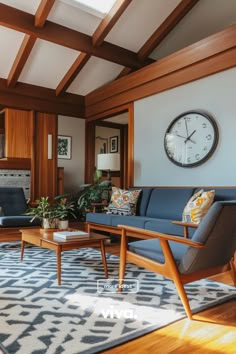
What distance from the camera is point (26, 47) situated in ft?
14.6

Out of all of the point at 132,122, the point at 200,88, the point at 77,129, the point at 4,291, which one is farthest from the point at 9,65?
the point at 4,291

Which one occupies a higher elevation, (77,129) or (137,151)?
(77,129)

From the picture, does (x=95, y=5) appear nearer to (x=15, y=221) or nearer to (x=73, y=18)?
(x=73, y=18)

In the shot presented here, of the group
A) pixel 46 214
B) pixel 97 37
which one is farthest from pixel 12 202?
pixel 97 37

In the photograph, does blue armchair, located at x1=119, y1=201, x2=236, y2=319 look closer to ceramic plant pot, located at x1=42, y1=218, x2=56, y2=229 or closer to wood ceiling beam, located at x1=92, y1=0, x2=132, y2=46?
ceramic plant pot, located at x1=42, y1=218, x2=56, y2=229

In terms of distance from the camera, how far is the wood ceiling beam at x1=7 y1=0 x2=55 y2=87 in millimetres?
3903

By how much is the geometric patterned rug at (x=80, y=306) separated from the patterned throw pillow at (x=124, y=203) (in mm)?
1144

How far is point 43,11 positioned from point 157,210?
9.65 feet

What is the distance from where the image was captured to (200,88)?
13.0ft

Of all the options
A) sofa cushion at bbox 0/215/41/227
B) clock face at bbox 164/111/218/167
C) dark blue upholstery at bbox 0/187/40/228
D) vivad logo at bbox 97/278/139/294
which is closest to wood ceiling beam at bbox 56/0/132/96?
clock face at bbox 164/111/218/167

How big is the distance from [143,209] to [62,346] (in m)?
2.85

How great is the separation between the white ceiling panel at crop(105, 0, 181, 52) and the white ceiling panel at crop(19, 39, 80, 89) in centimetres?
74

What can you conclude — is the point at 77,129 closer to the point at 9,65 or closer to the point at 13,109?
the point at 13,109

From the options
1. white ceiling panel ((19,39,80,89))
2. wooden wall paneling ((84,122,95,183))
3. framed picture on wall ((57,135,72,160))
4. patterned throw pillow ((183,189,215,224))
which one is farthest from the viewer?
wooden wall paneling ((84,122,95,183))
